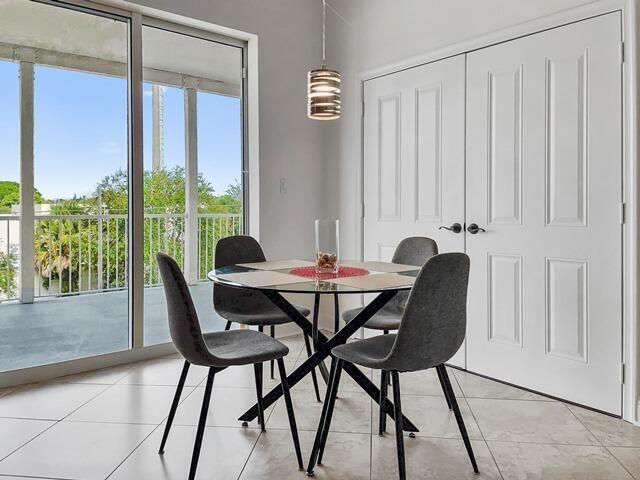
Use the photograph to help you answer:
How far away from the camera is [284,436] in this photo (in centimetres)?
234

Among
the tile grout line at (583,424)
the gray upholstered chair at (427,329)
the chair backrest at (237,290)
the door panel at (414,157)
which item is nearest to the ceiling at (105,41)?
the door panel at (414,157)

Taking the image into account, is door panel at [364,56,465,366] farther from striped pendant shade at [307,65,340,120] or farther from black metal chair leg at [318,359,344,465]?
black metal chair leg at [318,359,344,465]

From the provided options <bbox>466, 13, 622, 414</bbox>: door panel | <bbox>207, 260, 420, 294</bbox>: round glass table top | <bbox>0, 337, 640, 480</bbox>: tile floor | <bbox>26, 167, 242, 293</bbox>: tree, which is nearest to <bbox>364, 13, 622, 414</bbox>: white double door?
<bbox>466, 13, 622, 414</bbox>: door panel

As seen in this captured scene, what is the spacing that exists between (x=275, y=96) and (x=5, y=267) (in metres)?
2.32

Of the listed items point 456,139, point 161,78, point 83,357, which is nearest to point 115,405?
point 83,357

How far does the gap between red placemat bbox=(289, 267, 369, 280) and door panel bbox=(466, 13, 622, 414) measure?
43.6 inches

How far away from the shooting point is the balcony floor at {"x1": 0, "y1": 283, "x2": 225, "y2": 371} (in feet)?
10.5

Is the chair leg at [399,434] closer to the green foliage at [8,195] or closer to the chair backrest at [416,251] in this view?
the chair backrest at [416,251]

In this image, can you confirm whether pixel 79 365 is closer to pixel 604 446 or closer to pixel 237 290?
pixel 237 290

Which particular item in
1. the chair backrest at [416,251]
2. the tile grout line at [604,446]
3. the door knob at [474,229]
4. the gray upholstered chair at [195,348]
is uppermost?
the door knob at [474,229]

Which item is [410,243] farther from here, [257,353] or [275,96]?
[275,96]

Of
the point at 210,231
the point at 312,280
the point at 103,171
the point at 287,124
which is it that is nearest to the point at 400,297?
the point at 312,280

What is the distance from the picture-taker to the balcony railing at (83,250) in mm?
3193

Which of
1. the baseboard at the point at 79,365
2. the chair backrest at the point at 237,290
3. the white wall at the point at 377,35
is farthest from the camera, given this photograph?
the white wall at the point at 377,35
